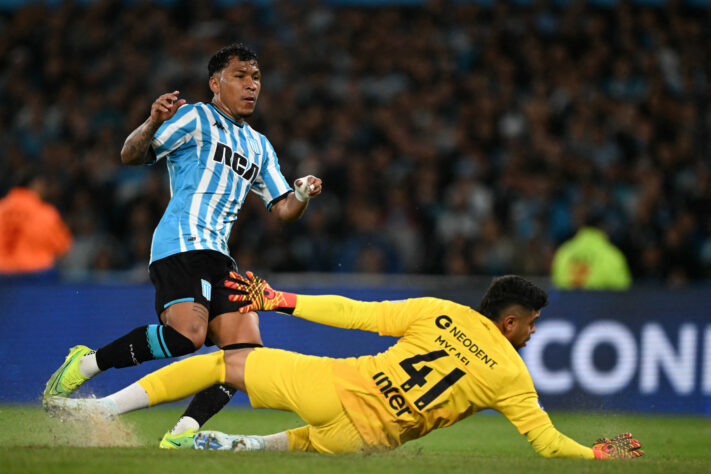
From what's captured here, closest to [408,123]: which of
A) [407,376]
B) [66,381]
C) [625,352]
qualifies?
[625,352]

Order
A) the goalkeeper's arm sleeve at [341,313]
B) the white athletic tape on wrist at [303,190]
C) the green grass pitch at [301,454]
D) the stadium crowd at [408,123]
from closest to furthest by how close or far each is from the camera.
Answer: the green grass pitch at [301,454] < the goalkeeper's arm sleeve at [341,313] < the white athletic tape on wrist at [303,190] < the stadium crowd at [408,123]

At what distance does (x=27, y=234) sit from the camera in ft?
31.3

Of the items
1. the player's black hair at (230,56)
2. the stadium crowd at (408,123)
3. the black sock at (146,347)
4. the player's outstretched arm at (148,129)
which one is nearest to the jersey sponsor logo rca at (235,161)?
the player's outstretched arm at (148,129)

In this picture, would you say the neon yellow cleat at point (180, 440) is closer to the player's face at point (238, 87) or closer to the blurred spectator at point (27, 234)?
the player's face at point (238, 87)

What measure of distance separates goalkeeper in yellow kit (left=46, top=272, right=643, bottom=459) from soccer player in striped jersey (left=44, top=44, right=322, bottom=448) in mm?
271

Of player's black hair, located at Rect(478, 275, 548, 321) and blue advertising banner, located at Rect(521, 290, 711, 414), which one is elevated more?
player's black hair, located at Rect(478, 275, 548, 321)

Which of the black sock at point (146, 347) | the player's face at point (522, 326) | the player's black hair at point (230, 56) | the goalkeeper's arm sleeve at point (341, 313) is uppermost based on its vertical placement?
the player's black hair at point (230, 56)

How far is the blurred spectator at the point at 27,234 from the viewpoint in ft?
31.3

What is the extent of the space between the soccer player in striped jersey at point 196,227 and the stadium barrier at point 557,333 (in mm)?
3065

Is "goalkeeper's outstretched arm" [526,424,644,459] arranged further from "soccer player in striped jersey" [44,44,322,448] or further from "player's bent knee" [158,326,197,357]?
"player's bent knee" [158,326,197,357]

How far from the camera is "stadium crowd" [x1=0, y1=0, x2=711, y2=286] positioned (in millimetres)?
10609

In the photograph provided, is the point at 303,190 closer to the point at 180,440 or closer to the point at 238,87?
the point at 238,87

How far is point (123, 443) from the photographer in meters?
5.20

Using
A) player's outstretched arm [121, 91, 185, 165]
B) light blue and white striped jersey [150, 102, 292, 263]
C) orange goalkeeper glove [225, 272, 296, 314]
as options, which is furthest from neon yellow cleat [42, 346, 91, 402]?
player's outstretched arm [121, 91, 185, 165]
